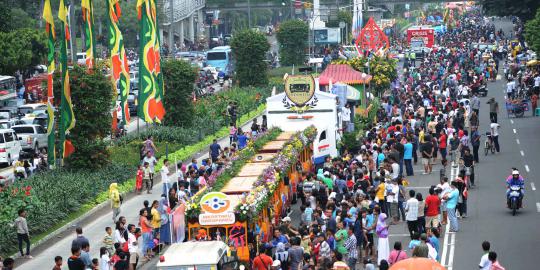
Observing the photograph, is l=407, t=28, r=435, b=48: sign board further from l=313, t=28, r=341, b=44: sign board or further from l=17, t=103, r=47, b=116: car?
l=17, t=103, r=47, b=116: car

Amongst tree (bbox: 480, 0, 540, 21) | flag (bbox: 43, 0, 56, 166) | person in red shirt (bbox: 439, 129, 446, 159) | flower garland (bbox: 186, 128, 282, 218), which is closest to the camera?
flower garland (bbox: 186, 128, 282, 218)

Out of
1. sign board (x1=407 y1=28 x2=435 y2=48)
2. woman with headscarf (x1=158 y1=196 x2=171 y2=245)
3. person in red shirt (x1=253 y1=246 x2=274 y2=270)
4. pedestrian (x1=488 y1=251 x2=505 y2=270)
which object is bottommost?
sign board (x1=407 y1=28 x2=435 y2=48)

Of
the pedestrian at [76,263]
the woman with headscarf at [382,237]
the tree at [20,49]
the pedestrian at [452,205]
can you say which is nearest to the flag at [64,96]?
the pedestrian at [452,205]

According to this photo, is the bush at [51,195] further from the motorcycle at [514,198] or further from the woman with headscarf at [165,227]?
the motorcycle at [514,198]

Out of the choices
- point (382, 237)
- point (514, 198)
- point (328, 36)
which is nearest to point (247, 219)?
point (382, 237)

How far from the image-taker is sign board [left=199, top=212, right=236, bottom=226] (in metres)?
27.4

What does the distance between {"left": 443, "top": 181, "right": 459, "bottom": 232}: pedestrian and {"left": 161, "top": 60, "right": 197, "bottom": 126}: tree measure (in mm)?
24905

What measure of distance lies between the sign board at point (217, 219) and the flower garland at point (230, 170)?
0.67 feet

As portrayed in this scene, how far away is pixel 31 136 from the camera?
5562 centimetres

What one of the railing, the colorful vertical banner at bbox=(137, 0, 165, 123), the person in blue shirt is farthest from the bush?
the railing

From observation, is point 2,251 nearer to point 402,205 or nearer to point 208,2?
point 402,205

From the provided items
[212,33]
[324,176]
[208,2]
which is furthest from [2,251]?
[212,33]

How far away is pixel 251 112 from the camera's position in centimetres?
6856

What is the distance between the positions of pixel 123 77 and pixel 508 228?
20.4 meters
